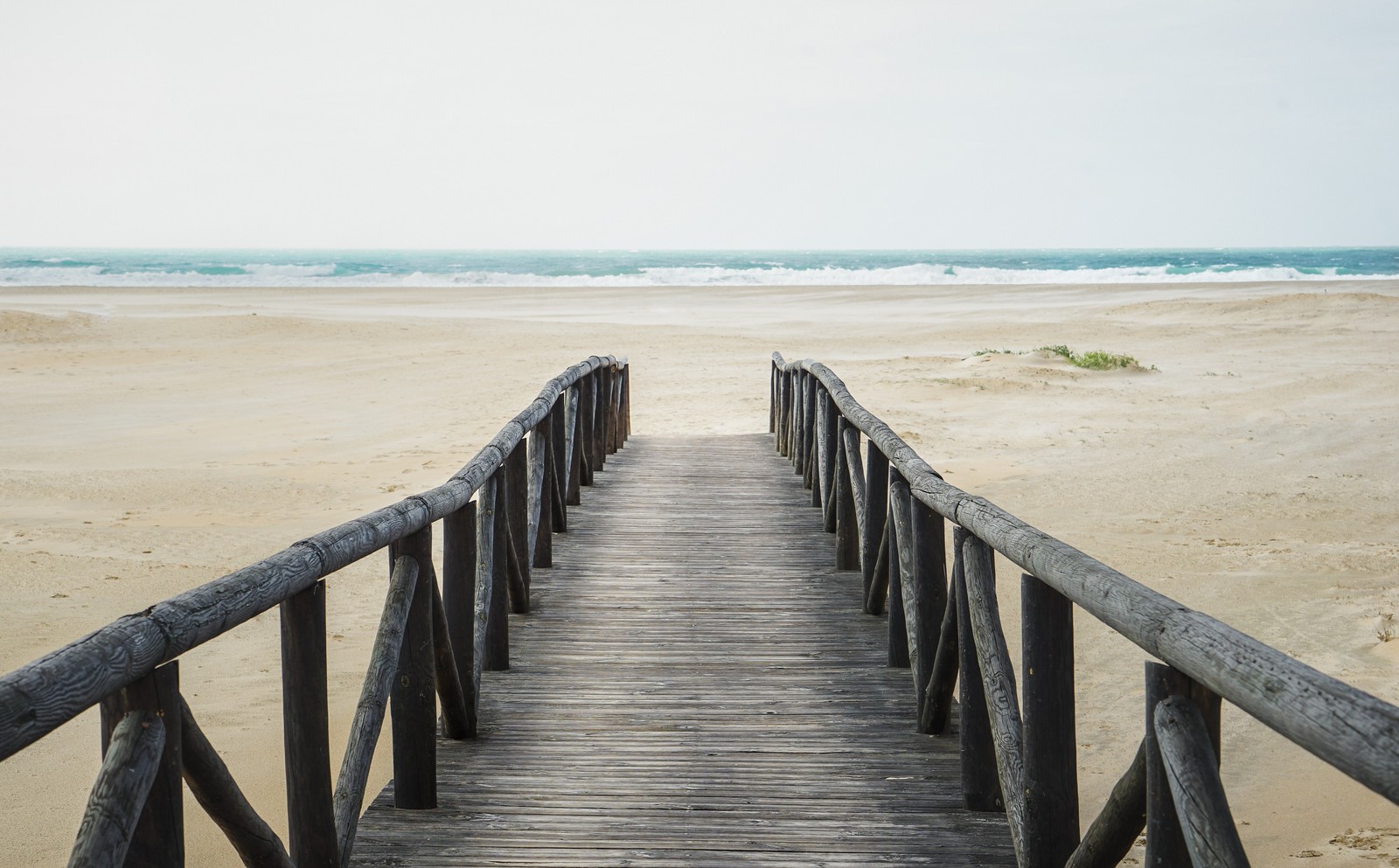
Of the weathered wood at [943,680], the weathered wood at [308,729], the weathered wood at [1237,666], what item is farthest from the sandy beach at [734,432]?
the weathered wood at [1237,666]

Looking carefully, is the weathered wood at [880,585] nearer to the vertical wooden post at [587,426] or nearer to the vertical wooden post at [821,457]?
the vertical wooden post at [821,457]

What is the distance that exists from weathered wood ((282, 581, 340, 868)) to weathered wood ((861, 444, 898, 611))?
2971 millimetres

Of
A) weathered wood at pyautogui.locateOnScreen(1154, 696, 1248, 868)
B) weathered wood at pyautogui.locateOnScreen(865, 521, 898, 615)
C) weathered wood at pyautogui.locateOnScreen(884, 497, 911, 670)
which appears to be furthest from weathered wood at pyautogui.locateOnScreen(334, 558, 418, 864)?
weathered wood at pyautogui.locateOnScreen(865, 521, 898, 615)

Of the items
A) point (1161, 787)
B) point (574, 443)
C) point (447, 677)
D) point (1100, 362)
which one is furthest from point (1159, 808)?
point (1100, 362)

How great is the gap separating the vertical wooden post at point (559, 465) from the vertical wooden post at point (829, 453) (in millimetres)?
1659

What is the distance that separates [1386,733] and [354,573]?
23.7 feet

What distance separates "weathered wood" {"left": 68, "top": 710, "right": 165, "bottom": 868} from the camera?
1.60 meters

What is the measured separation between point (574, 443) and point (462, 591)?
12.7 feet

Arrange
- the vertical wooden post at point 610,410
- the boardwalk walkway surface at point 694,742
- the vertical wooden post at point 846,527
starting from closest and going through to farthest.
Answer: the boardwalk walkway surface at point 694,742 < the vertical wooden post at point 846,527 < the vertical wooden post at point 610,410

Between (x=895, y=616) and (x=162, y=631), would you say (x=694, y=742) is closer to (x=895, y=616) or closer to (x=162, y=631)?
(x=895, y=616)

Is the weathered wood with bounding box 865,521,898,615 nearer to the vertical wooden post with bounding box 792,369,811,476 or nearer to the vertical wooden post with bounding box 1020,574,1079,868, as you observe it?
the vertical wooden post with bounding box 1020,574,1079,868

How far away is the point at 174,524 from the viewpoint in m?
9.05

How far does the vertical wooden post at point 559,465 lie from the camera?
20.6ft

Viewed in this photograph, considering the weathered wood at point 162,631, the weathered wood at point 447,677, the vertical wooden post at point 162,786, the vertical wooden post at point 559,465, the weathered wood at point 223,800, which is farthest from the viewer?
the vertical wooden post at point 559,465
